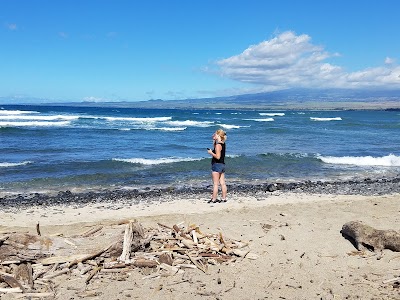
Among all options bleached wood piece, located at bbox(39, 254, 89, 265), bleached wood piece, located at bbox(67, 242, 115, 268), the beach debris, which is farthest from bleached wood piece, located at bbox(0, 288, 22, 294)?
bleached wood piece, located at bbox(67, 242, 115, 268)

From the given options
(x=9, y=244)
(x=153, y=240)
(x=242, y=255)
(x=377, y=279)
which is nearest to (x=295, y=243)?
(x=242, y=255)

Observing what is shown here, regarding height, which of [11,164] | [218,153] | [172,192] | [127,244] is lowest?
[172,192]

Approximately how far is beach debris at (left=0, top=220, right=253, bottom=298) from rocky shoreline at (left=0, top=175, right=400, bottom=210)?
5458 mm

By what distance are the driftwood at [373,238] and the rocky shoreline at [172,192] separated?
19.0ft

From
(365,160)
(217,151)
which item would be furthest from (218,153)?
(365,160)

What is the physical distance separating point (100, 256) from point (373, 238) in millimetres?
4408

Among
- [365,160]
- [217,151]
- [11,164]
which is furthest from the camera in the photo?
[365,160]

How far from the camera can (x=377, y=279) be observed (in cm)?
570

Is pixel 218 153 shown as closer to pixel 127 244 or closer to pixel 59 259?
pixel 127 244

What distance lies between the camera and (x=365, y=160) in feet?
70.3

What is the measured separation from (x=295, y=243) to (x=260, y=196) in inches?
212

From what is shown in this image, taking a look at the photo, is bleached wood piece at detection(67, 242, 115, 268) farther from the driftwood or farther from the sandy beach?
the driftwood

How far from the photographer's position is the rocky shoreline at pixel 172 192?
40.2 feet

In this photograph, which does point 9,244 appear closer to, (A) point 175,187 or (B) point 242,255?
(B) point 242,255
